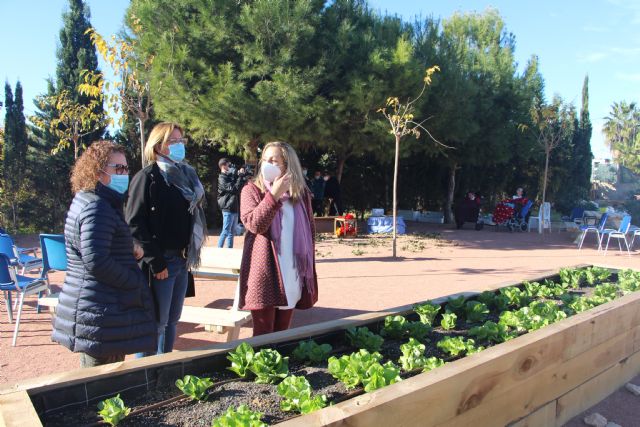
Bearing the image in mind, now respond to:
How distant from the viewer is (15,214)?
50.7ft

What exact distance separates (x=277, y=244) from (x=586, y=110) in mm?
28626

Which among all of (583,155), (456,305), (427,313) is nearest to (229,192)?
(456,305)

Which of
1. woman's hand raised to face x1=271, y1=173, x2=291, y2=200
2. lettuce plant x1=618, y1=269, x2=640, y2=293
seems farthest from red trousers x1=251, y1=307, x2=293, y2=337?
lettuce plant x1=618, y1=269, x2=640, y2=293

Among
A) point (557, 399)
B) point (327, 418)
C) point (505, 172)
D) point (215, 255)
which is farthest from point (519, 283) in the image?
point (505, 172)

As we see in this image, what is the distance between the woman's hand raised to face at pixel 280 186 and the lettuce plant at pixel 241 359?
103 centimetres

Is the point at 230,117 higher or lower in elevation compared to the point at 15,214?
higher

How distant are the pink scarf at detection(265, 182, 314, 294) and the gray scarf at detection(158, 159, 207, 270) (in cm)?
50

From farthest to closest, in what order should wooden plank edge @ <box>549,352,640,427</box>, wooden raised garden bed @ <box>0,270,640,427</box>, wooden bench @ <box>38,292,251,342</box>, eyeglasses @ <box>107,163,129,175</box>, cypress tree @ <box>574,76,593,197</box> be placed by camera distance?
cypress tree @ <box>574,76,593,197</box>
wooden bench @ <box>38,292,251,342</box>
wooden plank edge @ <box>549,352,640,427</box>
eyeglasses @ <box>107,163,129,175</box>
wooden raised garden bed @ <box>0,270,640,427</box>

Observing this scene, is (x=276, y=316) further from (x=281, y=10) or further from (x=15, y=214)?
(x=15, y=214)

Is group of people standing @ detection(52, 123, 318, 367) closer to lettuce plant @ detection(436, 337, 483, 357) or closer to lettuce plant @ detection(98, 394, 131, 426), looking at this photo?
lettuce plant @ detection(98, 394, 131, 426)

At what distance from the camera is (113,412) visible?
5.88 ft

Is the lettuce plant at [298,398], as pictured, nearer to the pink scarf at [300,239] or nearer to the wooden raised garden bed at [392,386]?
the wooden raised garden bed at [392,386]

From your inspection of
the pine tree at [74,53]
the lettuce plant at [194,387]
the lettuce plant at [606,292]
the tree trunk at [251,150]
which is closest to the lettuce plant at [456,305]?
the lettuce plant at [606,292]

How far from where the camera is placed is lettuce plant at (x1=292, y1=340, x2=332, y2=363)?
8.31ft
